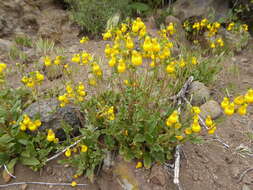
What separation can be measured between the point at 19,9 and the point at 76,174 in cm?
476

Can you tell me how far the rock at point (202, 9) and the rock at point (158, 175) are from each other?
4.65m

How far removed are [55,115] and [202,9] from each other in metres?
4.81

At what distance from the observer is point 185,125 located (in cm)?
212

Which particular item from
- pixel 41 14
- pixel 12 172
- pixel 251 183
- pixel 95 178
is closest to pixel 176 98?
pixel 251 183

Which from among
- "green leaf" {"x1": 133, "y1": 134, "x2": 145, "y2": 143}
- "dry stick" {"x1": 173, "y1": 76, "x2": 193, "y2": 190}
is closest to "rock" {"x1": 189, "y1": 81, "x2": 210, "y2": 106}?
"dry stick" {"x1": 173, "y1": 76, "x2": 193, "y2": 190}

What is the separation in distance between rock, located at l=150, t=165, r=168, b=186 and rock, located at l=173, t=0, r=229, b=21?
4.65m

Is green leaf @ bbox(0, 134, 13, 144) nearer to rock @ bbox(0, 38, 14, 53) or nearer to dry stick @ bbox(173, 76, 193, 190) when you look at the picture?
dry stick @ bbox(173, 76, 193, 190)

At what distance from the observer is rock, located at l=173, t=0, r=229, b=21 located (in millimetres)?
5590

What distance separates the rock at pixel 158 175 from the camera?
6.84 feet

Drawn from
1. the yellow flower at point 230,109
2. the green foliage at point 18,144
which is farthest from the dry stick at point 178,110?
the green foliage at point 18,144

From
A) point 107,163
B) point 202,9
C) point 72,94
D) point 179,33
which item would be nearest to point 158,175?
point 107,163

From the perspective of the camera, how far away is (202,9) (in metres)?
5.61

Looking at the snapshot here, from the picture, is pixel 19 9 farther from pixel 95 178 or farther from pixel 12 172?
pixel 95 178

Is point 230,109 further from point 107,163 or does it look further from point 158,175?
point 107,163
